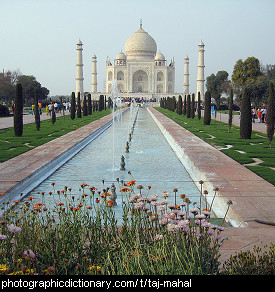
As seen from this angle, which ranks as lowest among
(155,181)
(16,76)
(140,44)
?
(155,181)

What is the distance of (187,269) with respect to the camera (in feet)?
6.06

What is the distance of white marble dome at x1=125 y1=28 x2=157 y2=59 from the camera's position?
50.3 m

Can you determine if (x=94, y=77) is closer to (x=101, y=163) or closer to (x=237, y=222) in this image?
(x=101, y=163)

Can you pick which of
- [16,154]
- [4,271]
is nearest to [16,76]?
[16,154]

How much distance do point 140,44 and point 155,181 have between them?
155 feet

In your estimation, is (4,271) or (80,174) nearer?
(4,271)

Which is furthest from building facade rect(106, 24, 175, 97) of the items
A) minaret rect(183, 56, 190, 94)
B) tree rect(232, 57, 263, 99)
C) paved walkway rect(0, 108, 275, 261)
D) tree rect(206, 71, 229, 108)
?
paved walkway rect(0, 108, 275, 261)

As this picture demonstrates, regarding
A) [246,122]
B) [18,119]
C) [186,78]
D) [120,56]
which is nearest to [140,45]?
[120,56]

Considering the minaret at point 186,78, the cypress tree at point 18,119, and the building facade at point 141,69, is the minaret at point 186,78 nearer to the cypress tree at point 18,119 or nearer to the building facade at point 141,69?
the building facade at point 141,69

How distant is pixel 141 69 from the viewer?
4962cm

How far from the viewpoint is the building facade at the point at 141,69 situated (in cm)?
4925

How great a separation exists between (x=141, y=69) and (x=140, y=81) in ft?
6.48

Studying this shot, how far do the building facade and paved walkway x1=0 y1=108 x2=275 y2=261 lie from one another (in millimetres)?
42343
